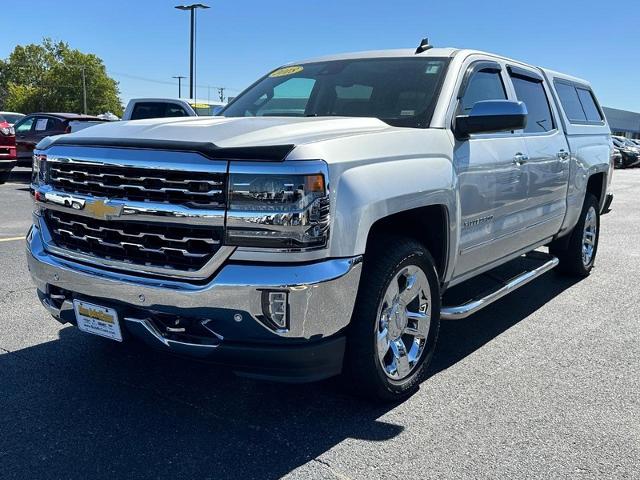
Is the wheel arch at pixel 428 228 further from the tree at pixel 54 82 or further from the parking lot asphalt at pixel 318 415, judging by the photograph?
the tree at pixel 54 82

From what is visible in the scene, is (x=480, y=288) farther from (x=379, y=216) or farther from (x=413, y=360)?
(x=379, y=216)

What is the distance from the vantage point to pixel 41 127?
52.6 feet

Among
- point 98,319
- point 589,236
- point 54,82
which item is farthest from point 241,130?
point 54,82

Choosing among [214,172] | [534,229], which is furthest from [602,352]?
[214,172]

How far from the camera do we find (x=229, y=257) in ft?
9.06

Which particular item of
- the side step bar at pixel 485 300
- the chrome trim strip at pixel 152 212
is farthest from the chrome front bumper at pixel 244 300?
the side step bar at pixel 485 300

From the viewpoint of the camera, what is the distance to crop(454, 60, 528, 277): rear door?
12.8ft

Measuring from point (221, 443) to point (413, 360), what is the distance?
3.90 feet

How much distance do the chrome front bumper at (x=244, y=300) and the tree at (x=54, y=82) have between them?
95931 mm

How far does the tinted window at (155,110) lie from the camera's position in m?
13.8

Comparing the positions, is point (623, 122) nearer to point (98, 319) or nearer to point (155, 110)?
point (155, 110)

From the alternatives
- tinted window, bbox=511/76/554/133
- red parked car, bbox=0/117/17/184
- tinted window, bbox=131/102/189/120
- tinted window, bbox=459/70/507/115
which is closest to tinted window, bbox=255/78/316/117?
tinted window, bbox=459/70/507/115

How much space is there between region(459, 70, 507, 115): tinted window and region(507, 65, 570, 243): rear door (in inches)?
12.0

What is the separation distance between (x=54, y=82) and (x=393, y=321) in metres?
99.6
